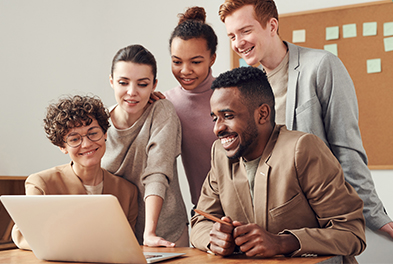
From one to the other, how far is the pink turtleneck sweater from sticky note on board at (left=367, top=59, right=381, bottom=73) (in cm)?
167

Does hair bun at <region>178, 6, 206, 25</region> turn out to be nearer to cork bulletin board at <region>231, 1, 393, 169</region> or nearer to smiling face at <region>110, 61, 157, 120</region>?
smiling face at <region>110, 61, 157, 120</region>

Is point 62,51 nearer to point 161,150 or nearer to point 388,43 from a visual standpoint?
point 161,150

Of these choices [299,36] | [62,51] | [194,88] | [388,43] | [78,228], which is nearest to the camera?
[78,228]

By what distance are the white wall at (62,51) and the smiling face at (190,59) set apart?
65.3 inches

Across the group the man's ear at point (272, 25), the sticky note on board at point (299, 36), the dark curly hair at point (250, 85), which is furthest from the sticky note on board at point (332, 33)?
the dark curly hair at point (250, 85)

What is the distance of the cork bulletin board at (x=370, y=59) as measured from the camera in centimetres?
322

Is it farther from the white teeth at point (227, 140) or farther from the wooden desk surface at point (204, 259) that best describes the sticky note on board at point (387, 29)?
the wooden desk surface at point (204, 259)

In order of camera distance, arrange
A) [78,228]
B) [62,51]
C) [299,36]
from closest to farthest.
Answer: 1. [78,228]
2. [299,36]
3. [62,51]

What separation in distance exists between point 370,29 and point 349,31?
0.49ft

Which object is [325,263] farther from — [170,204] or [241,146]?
[170,204]

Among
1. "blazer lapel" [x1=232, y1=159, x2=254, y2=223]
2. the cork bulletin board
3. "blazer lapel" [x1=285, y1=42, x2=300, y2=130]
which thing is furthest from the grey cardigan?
the cork bulletin board

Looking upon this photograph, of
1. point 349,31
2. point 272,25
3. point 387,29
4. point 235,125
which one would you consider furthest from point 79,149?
point 387,29

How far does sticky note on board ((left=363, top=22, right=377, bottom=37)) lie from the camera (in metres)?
3.26

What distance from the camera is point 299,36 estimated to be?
3.49 metres
